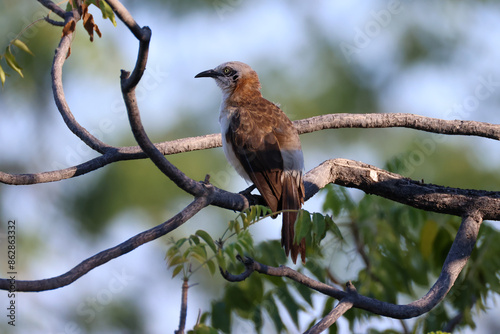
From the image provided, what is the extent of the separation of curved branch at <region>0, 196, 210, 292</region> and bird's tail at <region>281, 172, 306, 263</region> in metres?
1.29

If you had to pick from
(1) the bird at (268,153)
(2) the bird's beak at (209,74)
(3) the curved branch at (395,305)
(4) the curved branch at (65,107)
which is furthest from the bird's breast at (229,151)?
(3) the curved branch at (395,305)

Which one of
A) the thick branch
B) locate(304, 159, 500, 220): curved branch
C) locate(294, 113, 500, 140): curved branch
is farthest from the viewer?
locate(294, 113, 500, 140): curved branch

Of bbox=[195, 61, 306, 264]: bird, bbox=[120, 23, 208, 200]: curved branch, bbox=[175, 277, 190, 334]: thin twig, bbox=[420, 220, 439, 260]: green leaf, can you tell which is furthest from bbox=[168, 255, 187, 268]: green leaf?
bbox=[420, 220, 439, 260]: green leaf

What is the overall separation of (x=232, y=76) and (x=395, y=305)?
3.84 metres

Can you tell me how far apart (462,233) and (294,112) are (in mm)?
A: 8324

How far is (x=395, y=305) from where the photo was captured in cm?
330

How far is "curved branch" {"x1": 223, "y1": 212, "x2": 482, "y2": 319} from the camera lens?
10.2 feet

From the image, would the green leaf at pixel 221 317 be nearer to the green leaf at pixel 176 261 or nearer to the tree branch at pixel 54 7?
the green leaf at pixel 176 261

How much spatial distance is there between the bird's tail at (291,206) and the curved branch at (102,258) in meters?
1.29

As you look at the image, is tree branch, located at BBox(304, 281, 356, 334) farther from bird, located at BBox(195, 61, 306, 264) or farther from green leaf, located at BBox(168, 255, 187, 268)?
bird, located at BBox(195, 61, 306, 264)

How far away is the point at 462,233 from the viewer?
13.6ft

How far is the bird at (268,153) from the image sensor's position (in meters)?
4.91

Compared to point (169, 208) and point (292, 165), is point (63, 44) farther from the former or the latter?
point (169, 208)

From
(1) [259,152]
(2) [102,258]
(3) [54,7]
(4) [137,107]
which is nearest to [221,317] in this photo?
(1) [259,152]
